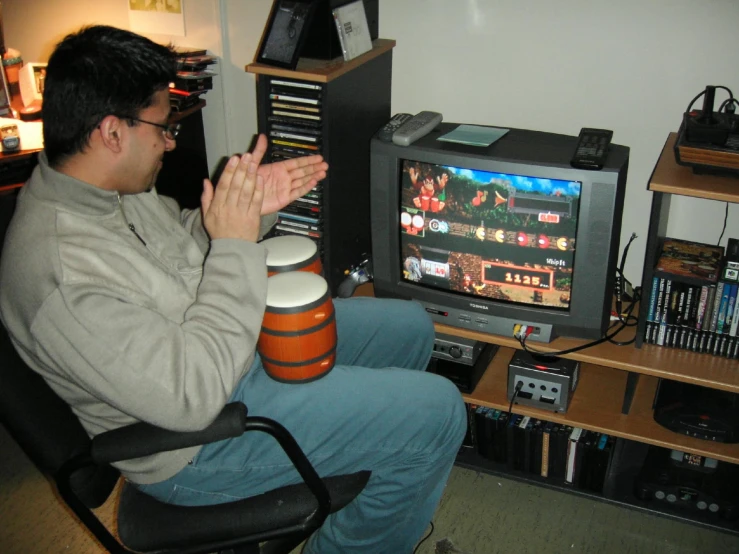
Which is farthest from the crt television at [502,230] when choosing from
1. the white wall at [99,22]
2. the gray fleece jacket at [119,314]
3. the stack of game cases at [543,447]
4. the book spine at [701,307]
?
the white wall at [99,22]

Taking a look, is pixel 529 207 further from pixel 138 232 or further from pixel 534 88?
pixel 138 232

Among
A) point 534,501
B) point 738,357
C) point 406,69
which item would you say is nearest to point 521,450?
point 534,501

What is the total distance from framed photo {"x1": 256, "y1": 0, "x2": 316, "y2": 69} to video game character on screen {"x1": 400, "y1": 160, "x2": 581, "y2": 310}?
0.41 metres

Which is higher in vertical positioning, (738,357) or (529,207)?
(529,207)

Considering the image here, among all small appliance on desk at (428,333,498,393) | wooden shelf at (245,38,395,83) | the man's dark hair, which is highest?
the man's dark hair

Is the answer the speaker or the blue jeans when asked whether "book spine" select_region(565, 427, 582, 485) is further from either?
the speaker

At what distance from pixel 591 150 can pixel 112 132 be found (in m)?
1.06

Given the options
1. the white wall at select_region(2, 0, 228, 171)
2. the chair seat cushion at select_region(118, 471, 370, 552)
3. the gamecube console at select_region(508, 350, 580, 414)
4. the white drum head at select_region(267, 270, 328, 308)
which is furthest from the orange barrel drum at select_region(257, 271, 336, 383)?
the white wall at select_region(2, 0, 228, 171)

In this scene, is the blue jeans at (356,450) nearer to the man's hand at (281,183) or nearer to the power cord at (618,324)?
the man's hand at (281,183)

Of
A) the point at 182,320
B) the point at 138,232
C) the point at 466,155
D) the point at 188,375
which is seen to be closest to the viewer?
the point at 188,375

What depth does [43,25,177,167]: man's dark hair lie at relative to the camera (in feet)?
3.99

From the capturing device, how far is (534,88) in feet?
6.85

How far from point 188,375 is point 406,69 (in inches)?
54.0

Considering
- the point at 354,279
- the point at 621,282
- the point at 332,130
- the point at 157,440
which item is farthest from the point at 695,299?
the point at 157,440
